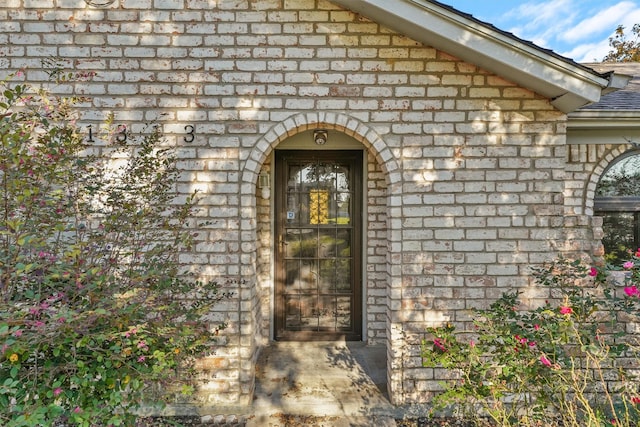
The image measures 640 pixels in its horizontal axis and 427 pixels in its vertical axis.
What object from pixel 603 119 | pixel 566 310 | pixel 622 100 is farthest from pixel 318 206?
pixel 622 100

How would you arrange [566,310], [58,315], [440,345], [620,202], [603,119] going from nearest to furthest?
[58,315], [566,310], [440,345], [603,119], [620,202]

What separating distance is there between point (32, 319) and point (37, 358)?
199 millimetres

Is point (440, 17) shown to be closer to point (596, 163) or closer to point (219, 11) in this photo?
point (219, 11)

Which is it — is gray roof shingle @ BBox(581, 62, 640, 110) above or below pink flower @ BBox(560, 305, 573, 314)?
above

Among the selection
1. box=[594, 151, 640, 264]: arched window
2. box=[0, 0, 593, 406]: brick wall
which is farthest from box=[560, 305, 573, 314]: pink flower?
box=[594, 151, 640, 264]: arched window

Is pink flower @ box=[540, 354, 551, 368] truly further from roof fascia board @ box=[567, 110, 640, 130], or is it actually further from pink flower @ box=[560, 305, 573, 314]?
roof fascia board @ box=[567, 110, 640, 130]

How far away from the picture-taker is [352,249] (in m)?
4.86

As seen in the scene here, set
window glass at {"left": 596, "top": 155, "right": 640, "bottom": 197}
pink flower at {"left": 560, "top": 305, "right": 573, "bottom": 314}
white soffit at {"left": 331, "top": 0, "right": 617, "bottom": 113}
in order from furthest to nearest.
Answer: window glass at {"left": 596, "top": 155, "right": 640, "bottom": 197} → white soffit at {"left": 331, "top": 0, "right": 617, "bottom": 113} → pink flower at {"left": 560, "top": 305, "right": 573, "bottom": 314}

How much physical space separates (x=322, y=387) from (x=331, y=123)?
8.78 ft

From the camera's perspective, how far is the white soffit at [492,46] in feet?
9.61

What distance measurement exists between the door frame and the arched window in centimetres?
293

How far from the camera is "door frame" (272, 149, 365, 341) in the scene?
4.75 m

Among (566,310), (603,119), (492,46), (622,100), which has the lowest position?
(566,310)

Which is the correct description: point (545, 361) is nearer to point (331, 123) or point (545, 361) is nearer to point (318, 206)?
point (331, 123)
